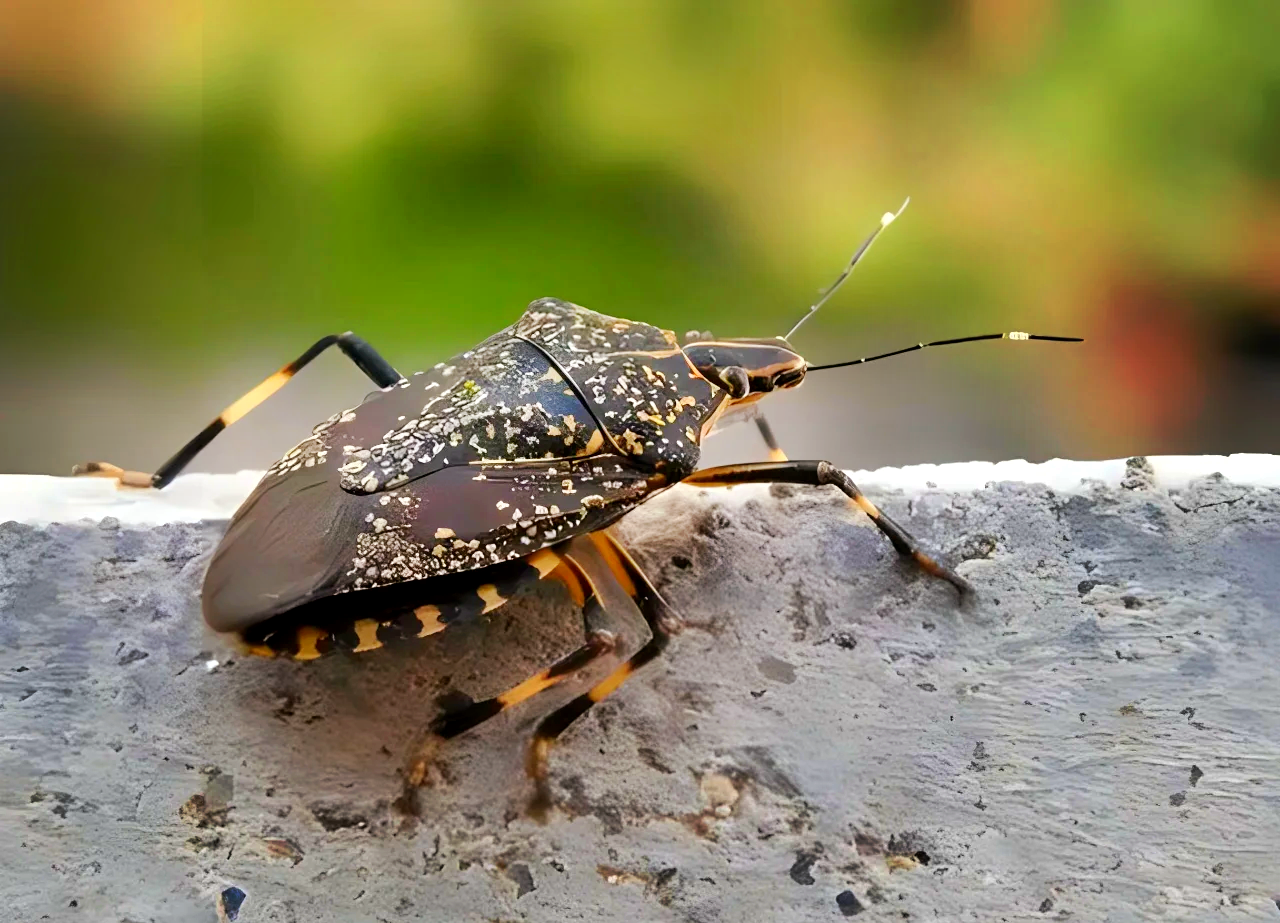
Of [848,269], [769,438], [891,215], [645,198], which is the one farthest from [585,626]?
[891,215]

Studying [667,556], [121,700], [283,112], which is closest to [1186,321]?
[667,556]

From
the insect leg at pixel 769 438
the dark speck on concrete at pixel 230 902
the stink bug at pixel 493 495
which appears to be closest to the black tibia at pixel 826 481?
Result: the stink bug at pixel 493 495

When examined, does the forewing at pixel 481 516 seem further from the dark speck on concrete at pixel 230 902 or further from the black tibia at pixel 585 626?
the dark speck on concrete at pixel 230 902

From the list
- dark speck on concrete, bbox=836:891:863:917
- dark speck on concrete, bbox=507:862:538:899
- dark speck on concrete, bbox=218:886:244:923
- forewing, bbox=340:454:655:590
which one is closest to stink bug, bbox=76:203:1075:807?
forewing, bbox=340:454:655:590

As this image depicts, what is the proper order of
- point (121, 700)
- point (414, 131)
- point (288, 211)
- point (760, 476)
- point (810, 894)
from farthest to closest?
point (288, 211)
point (414, 131)
point (760, 476)
point (121, 700)
point (810, 894)

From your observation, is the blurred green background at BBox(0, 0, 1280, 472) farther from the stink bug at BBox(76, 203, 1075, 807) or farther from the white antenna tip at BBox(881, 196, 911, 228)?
the stink bug at BBox(76, 203, 1075, 807)

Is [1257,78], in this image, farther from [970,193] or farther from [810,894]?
[810,894]

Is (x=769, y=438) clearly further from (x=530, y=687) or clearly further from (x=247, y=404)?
(x=247, y=404)
